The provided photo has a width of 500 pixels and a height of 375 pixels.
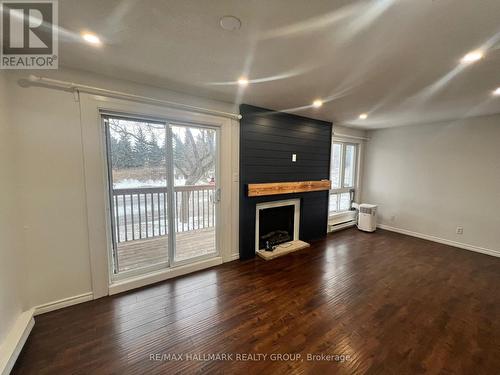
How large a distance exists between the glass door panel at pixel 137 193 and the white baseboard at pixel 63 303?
0.32 meters

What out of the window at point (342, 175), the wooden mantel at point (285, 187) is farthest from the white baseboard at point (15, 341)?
the window at point (342, 175)

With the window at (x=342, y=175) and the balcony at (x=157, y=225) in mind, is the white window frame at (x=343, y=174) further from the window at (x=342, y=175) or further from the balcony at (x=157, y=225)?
the balcony at (x=157, y=225)

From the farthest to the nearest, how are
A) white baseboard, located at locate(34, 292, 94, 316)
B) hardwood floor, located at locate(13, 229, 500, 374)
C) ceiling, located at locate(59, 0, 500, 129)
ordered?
white baseboard, located at locate(34, 292, 94, 316)
hardwood floor, located at locate(13, 229, 500, 374)
ceiling, located at locate(59, 0, 500, 129)

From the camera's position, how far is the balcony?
2.53 m

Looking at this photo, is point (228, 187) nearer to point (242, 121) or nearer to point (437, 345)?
point (242, 121)

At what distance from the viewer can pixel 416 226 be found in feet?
14.5

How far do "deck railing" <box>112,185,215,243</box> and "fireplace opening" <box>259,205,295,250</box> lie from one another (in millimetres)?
969

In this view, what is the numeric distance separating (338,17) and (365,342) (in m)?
2.44

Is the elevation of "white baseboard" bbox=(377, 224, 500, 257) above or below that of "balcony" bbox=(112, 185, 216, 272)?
below

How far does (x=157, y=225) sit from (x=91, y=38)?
202 centimetres

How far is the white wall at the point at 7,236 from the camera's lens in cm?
158

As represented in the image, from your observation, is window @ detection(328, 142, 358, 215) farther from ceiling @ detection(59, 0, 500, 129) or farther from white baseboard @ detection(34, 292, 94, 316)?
white baseboard @ detection(34, 292, 94, 316)

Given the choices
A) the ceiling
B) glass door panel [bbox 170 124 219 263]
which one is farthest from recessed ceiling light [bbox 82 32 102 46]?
glass door panel [bbox 170 124 219 263]

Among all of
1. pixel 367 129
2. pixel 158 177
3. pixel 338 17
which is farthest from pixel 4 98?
pixel 367 129
